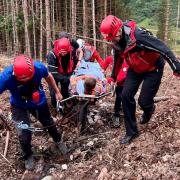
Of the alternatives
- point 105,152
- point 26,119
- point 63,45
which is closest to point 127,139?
point 105,152

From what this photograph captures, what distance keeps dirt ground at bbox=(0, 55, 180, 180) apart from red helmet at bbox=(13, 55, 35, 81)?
4.84ft

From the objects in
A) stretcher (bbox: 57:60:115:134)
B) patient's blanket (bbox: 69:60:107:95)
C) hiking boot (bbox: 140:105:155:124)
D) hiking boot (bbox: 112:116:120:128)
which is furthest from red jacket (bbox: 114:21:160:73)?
hiking boot (bbox: 112:116:120:128)

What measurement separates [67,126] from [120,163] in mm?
2013

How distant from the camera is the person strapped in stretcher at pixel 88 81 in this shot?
673 cm

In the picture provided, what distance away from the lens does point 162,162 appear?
5184 mm

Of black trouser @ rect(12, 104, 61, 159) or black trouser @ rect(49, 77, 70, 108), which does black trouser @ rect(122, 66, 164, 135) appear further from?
black trouser @ rect(49, 77, 70, 108)

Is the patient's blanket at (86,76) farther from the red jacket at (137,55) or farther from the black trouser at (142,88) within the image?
the red jacket at (137,55)

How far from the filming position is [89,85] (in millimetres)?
6672

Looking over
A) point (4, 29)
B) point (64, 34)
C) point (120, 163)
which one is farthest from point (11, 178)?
point (4, 29)

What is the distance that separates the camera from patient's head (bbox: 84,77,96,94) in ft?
21.8

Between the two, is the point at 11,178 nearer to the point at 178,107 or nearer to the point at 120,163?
the point at 120,163

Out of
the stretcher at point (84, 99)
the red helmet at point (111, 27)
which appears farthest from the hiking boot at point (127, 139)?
the red helmet at point (111, 27)

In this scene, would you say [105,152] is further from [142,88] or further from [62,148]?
[142,88]

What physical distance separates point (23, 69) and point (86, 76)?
199cm
